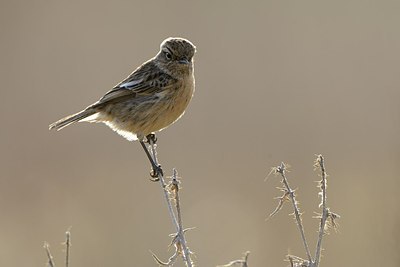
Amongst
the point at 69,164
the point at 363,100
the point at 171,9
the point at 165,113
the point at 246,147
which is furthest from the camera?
the point at 171,9

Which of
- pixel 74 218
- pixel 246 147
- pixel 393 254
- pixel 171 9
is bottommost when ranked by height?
pixel 393 254

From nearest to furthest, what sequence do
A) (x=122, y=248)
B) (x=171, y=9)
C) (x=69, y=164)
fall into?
1. (x=122, y=248)
2. (x=69, y=164)
3. (x=171, y=9)

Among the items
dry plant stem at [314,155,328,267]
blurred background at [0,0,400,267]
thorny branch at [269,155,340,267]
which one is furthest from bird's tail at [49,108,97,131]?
dry plant stem at [314,155,328,267]

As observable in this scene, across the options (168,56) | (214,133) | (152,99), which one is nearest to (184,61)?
(168,56)

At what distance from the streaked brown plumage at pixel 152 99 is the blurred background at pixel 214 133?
5.26 ft

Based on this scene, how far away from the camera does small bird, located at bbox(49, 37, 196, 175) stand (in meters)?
7.89

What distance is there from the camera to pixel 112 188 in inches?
442

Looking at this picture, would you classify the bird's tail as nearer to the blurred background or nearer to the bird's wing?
the bird's wing

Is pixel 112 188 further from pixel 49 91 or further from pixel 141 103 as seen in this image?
pixel 49 91

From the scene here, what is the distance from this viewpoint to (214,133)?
45.8ft

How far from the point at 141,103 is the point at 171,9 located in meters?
11.6

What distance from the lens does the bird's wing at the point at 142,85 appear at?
8086 mm

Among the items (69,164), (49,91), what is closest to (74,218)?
(69,164)

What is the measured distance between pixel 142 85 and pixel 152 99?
12.1 inches
